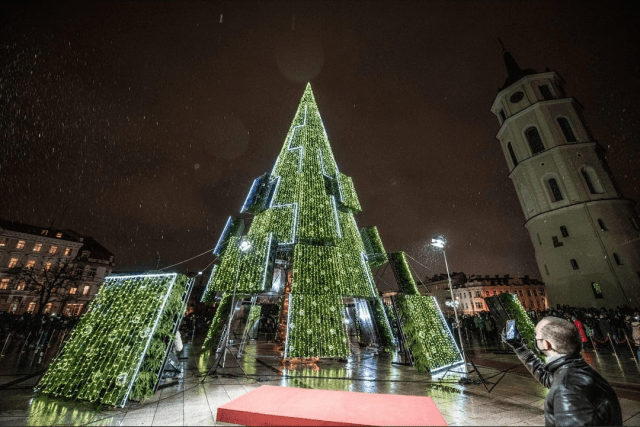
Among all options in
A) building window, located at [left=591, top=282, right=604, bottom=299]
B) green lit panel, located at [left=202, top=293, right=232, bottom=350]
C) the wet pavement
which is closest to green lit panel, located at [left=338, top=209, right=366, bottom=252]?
the wet pavement

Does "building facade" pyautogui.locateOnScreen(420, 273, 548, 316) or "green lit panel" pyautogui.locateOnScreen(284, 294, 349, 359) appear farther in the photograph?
"building facade" pyautogui.locateOnScreen(420, 273, 548, 316)

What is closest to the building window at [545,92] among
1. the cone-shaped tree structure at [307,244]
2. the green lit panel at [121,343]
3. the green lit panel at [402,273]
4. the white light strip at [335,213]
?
the cone-shaped tree structure at [307,244]

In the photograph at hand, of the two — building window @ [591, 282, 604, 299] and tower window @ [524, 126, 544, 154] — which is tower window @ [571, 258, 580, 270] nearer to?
building window @ [591, 282, 604, 299]

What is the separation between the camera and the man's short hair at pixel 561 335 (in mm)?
2049

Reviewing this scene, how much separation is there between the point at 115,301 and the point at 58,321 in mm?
13599

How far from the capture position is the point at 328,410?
3930 mm

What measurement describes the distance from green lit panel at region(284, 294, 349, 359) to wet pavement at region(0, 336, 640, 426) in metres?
0.55

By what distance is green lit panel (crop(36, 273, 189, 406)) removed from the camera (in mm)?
4930

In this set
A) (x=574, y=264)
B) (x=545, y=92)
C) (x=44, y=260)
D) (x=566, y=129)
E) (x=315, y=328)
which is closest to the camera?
(x=315, y=328)

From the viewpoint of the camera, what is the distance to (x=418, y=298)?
29.1ft

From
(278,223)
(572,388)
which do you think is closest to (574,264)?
(278,223)

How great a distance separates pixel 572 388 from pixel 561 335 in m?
0.38

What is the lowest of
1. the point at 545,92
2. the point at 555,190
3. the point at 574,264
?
the point at 574,264

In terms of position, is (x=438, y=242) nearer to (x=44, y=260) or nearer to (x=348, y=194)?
(x=348, y=194)
